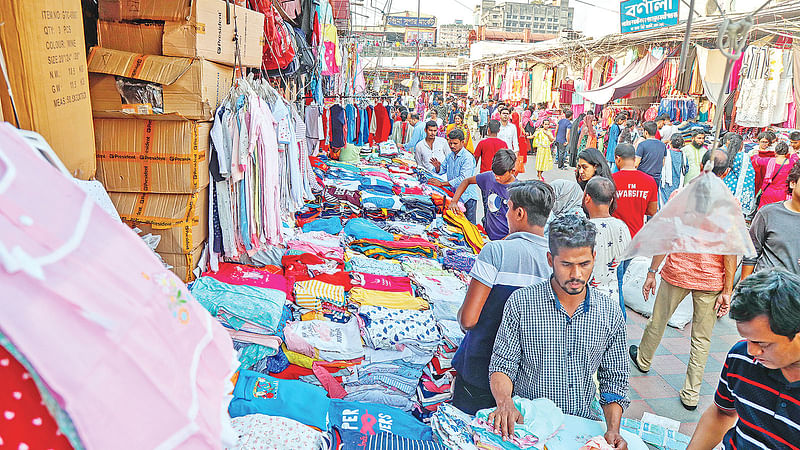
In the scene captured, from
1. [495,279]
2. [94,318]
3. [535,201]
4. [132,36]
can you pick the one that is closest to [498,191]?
[535,201]

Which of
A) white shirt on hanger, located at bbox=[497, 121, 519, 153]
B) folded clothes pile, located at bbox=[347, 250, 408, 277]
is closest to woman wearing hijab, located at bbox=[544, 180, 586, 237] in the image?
folded clothes pile, located at bbox=[347, 250, 408, 277]

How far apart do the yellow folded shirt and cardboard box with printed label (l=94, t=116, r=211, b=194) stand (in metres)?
1.34

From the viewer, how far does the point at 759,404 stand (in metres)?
1.72

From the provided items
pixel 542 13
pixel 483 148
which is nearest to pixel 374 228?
pixel 483 148

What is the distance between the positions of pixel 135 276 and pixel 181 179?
2.48m

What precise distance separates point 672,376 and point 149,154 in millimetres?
4029

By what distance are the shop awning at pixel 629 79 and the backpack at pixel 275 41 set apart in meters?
8.16

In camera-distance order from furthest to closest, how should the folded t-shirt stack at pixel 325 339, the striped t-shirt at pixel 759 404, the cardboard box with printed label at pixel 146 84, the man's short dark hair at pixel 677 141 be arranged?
the man's short dark hair at pixel 677 141 → the folded t-shirt stack at pixel 325 339 → the cardboard box with printed label at pixel 146 84 → the striped t-shirt at pixel 759 404

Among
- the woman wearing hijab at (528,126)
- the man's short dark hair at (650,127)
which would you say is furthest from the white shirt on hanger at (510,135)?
the woman wearing hijab at (528,126)

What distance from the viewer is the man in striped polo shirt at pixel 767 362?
1.61 meters

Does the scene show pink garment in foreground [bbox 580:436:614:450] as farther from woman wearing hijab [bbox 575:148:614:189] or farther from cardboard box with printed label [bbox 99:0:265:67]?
woman wearing hijab [bbox 575:148:614:189]

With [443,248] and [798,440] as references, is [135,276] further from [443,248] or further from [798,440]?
[443,248]

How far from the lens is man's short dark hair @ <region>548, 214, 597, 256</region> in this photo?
6.72ft

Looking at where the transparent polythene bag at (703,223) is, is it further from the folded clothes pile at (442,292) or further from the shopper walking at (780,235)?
the folded clothes pile at (442,292)
